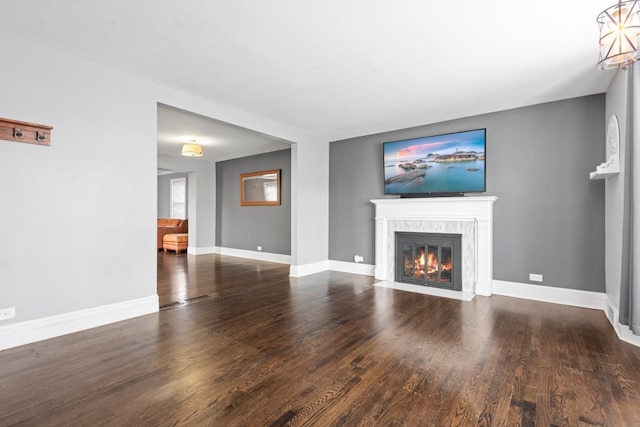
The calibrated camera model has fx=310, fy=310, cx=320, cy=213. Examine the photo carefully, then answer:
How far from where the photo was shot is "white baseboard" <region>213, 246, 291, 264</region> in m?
7.21

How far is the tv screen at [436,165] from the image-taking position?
14.9 feet

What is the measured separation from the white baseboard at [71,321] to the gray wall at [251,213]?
155 inches

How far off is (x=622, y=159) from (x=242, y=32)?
3634 millimetres

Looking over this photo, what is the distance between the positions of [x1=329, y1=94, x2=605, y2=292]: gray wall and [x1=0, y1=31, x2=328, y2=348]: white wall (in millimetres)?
4342

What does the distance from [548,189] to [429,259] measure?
183cm

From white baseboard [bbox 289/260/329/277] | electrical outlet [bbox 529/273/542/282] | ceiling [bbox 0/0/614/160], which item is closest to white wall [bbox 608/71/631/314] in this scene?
ceiling [bbox 0/0/614/160]

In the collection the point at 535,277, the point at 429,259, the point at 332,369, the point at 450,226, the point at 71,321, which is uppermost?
the point at 450,226

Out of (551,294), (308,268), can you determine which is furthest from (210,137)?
(551,294)

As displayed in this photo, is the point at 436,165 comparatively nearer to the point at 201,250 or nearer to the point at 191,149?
the point at 191,149

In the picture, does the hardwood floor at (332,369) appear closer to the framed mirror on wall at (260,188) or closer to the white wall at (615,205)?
the white wall at (615,205)

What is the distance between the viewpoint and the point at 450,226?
184 inches

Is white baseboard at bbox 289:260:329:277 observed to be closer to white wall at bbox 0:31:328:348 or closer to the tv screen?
the tv screen

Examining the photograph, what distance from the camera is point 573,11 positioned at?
7.47 ft

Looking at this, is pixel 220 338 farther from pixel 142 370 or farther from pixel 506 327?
pixel 506 327
